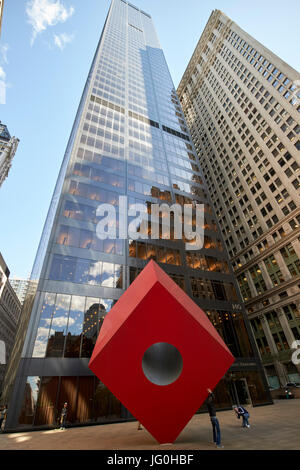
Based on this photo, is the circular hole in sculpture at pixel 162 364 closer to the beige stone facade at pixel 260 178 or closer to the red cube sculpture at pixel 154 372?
the red cube sculpture at pixel 154 372

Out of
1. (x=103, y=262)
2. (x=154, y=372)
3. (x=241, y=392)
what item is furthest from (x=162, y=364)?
(x=241, y=392)

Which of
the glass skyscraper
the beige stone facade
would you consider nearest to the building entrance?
the glass skyscraper

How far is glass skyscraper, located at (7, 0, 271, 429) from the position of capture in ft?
47.4

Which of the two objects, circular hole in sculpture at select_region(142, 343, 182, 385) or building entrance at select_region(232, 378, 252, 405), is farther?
building entrance at select_region(232, 378, 252, 405)

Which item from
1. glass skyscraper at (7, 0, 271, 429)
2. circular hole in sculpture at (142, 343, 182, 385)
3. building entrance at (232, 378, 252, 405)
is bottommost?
building entrance at (232, 378, 252, 405)

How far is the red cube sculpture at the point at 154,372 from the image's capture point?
21.5 ft

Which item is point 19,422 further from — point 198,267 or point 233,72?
point 233,72

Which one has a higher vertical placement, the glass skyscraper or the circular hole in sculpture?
the glass skyscraper

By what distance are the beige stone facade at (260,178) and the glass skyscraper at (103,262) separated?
16227 millimetres

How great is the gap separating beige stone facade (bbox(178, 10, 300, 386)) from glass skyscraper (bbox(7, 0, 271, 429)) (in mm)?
16227

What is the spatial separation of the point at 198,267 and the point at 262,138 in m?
36.9

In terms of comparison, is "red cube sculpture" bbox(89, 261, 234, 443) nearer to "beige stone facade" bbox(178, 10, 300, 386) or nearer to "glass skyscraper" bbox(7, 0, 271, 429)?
"glass skyscraper" bbox(7, 0, 271, 429)

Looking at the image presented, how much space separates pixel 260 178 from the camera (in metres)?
46.0
